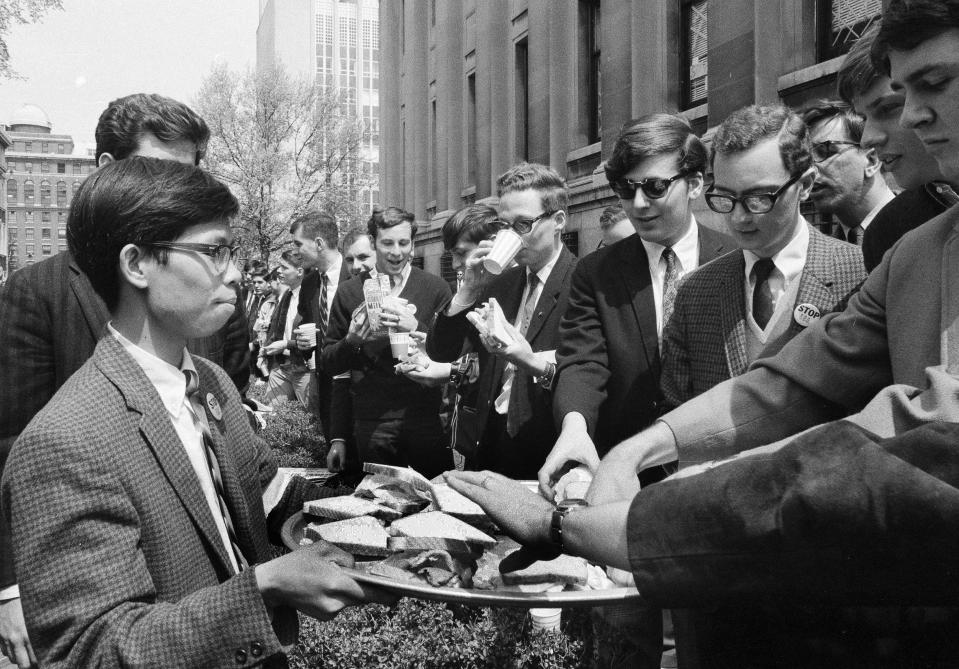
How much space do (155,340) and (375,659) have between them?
2.06m

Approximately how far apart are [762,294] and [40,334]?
260 cm

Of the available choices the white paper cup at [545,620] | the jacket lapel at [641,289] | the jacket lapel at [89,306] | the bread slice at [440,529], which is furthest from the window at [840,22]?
the bread slice at [440,529]

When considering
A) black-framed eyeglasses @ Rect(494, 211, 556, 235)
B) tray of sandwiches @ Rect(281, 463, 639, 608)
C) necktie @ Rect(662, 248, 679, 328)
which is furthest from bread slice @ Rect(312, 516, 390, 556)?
black-framed eyeglasses @ Rect(494, 211, 556, 235)

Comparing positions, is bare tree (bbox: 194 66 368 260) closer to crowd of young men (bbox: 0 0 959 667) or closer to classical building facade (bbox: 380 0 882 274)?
classical building facade (bbox: 380 0 882 274)

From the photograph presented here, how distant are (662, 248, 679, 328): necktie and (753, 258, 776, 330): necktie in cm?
49

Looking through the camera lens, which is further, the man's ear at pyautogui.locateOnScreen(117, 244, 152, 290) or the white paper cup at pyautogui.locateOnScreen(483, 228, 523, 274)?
the white paper cup at pyautogui.locateOnScreen(483, 228, 523, 274)

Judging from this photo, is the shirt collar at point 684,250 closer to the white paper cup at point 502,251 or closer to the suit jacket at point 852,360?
the white paper cup at point 502,251

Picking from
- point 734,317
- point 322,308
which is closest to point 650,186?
point 734,317

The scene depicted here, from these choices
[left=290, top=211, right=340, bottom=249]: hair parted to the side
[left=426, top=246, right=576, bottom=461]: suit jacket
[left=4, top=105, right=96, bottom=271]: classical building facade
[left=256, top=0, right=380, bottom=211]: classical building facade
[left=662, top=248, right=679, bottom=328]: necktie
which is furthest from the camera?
[left=4, top=105, right=96, bottom=271]: classical building facade

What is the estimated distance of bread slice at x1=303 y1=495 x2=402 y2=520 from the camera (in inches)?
89.0

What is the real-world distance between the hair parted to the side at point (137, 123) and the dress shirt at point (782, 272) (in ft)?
7.81

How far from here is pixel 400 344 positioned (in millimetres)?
5277

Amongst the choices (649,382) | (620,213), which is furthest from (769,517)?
(620,213)

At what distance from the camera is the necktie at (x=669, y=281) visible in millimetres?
3695
